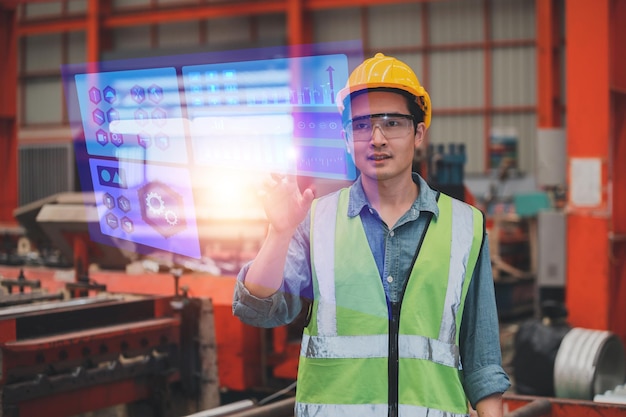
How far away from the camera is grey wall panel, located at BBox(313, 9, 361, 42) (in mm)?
16172

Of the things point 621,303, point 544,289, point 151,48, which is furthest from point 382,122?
A: point 151,48

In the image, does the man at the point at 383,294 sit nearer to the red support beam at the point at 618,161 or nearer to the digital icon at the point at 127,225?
the digital icon at the point at 127,225

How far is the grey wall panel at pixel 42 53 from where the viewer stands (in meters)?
17.6

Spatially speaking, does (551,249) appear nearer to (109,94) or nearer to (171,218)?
(171,218)

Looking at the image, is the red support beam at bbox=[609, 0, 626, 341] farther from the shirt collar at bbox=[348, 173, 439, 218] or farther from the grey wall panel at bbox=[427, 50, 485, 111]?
the grey wall panel at bbox=[427, 50, 485, 111]

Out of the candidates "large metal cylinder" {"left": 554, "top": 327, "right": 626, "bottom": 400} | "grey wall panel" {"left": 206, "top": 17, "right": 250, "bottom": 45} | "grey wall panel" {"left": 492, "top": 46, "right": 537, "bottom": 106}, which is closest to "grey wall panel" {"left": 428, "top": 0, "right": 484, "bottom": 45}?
"grey wall panel" {"left": 492, "top": 46, "right": 537, "bottom": 106}

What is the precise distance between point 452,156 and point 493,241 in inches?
169

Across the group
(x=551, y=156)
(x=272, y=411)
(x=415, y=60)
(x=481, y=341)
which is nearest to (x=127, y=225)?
(x=481, y=341)

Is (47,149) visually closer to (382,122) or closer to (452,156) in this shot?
(452,156)

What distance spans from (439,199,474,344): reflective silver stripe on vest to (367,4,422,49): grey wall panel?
47.8 ft

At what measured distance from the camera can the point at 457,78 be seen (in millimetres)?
15852

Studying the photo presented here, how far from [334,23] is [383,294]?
14816 mm

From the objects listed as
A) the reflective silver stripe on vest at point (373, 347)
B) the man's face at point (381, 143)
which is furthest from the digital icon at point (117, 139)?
the reflective silver stripe on vest at point (373, 347)

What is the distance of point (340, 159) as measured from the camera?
1813 mm
